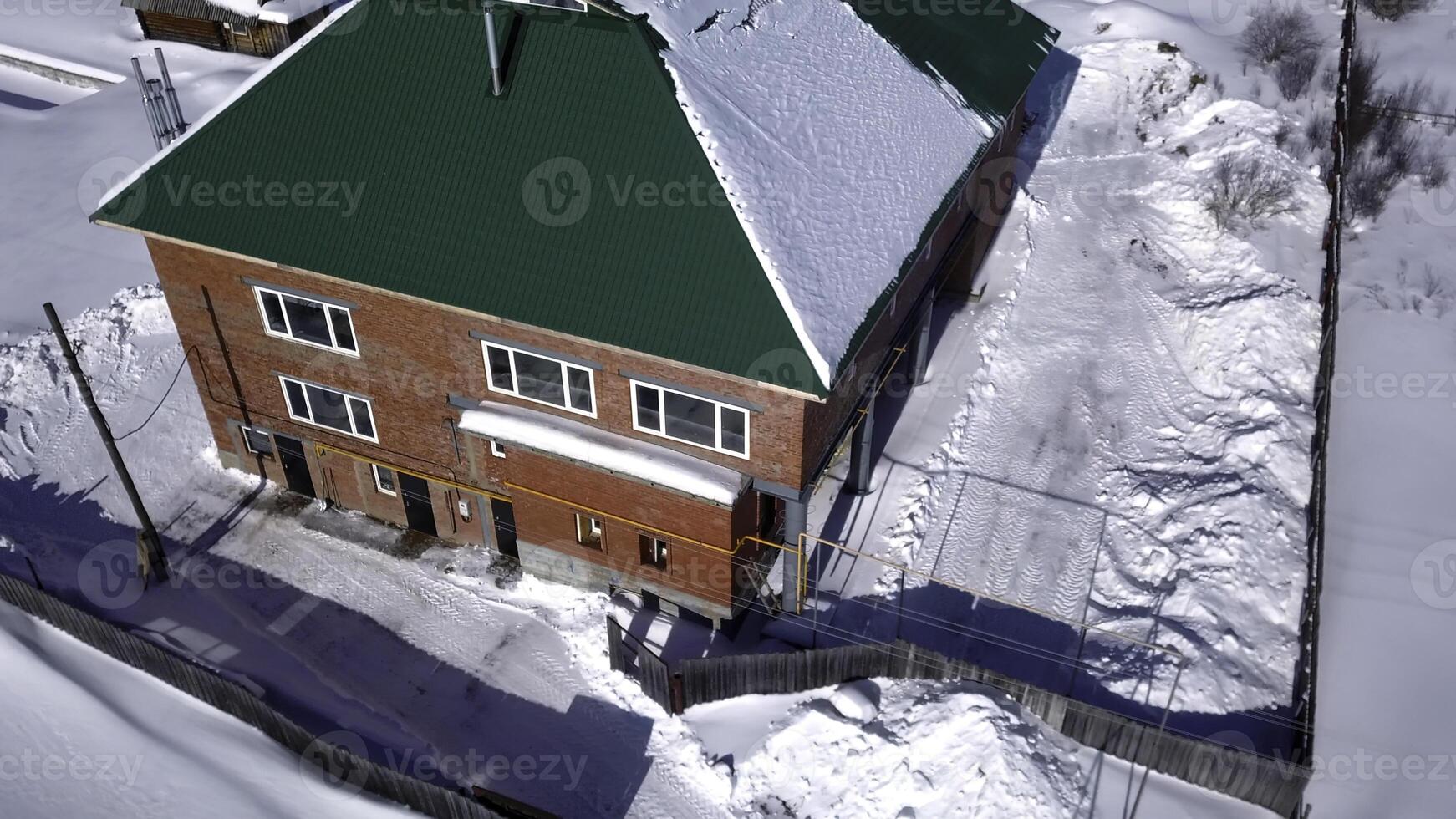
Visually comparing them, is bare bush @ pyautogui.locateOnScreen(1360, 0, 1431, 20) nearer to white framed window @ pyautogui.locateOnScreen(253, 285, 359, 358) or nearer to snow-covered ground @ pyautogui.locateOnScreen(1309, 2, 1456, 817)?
snow-covered ground @ pyautogui.locateOnScreen(1309, 2, 1456, 817)

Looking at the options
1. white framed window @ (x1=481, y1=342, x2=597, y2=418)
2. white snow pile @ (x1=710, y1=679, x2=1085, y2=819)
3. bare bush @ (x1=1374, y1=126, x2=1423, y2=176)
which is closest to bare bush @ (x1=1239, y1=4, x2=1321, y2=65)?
bare bush @ (x1=1374, y1=126, x2=1423, y2=176)

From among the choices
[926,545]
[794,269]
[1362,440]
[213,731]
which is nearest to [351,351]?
[213,731]

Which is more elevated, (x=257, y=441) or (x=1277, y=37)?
(x=1277, y=37)

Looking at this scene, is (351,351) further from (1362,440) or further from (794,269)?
(1362,440)

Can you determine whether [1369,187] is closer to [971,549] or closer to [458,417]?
[971,549]

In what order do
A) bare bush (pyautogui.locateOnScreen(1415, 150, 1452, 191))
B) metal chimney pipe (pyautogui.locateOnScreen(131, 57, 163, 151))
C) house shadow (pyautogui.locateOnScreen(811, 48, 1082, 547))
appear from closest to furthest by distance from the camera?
metal chimney pipe (pyautogui.locateOnScreen(131, 57, 163, 151)) < house shadow (pyautogui.locateOnScreen(811, 48, 1082, 547)) < bare bush (pyautogui.locateOnScreen(1415, 150, 1452, 191))

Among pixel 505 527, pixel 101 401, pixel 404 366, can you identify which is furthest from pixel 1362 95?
pixel 101 401

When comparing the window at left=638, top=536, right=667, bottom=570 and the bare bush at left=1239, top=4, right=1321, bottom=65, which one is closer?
the window at left=638, top=536, right=667, bottom=570
